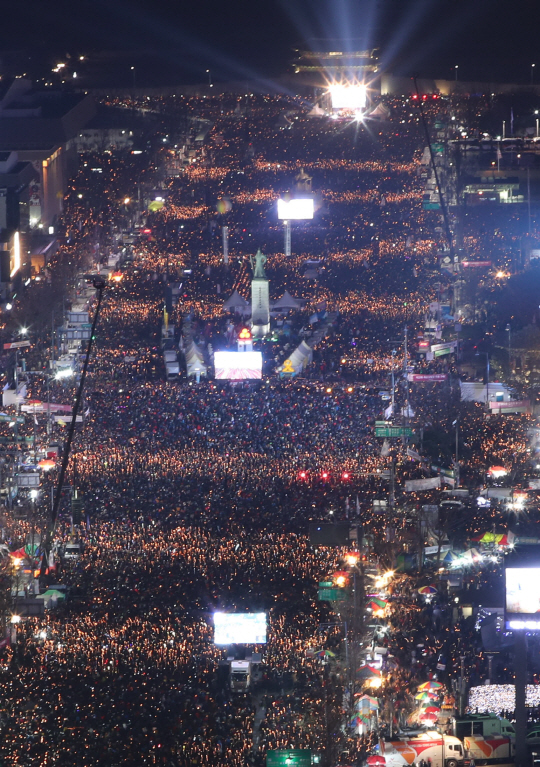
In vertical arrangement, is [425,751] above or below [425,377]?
below

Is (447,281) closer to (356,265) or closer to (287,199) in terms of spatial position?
(356,265)

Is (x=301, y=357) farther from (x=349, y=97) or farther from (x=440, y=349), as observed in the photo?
(x=349, y=97)

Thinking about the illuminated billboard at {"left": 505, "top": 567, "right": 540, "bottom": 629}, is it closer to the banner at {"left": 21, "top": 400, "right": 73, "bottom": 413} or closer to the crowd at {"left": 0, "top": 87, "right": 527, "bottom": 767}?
the crowd at {"left": 0, "top": 87, "right": 527, "bottom": 767}

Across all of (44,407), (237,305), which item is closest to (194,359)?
(237,305)

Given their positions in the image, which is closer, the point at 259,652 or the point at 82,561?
the point at 259,652

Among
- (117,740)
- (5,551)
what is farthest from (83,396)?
(117,740)

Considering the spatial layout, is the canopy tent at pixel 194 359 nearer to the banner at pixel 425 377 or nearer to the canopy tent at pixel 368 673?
the banner at pixel 425 377
